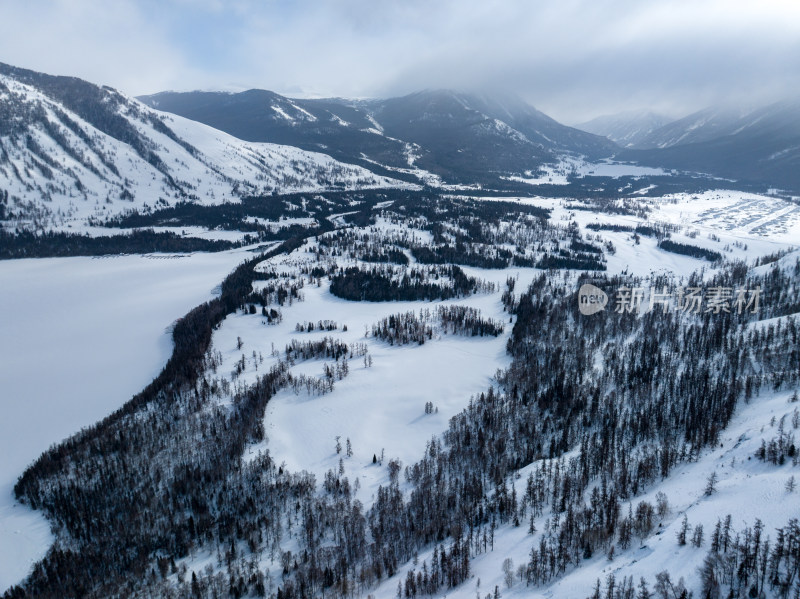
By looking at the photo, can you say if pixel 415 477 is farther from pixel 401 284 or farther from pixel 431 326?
pixel 401 284

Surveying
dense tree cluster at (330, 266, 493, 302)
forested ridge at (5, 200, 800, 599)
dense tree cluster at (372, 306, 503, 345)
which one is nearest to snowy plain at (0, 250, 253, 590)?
forested ridge at (5, 200, 800, 599)

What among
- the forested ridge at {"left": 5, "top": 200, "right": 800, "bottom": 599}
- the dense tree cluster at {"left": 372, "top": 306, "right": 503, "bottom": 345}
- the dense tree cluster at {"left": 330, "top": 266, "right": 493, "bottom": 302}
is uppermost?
the dense tree cluster at {"left": 330, "top": 266, "right": 493, "bottom": 302}

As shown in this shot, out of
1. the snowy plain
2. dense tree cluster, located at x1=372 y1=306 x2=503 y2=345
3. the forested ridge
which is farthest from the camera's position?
dense tree cluster, located at x1=372 y1=306 x2=503 y2=345

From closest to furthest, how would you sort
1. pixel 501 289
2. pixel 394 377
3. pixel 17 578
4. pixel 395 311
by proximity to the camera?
pixel 17 578, pixel 394 377, pixel 395 311, pixel 501 289

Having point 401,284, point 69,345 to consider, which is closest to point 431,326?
point 401,284

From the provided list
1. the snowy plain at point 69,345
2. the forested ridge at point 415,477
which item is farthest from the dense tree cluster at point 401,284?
the snowy plain at point 69,345

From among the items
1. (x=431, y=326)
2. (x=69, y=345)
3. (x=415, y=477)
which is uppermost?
(x=431, y=326)

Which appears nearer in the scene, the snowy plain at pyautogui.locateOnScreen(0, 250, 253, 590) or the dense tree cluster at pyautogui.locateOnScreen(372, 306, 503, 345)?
the snowy plain at pyautogui.locateOnScreen(0, 250, 253, 590)

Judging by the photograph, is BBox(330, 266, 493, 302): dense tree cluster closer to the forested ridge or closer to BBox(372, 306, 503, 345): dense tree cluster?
BBox(372, 306, 503, 345): dense tree cluster

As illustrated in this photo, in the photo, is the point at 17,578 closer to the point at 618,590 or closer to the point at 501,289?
the point at 618,590

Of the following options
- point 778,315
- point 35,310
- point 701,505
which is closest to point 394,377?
point 701,505

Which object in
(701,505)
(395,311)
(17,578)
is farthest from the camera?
(395,311)
